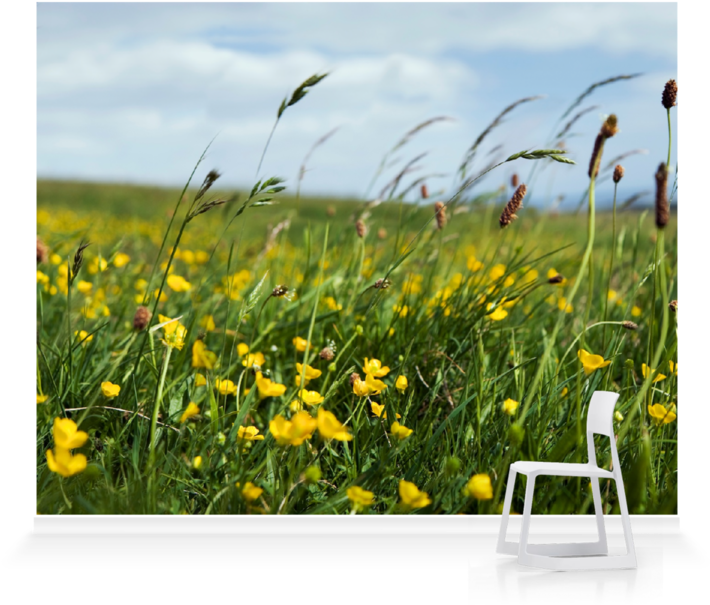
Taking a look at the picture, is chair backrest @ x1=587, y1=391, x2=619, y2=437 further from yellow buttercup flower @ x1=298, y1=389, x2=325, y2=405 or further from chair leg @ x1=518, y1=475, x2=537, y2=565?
yellow buttercup flower @ x1=298, y1=389, x2=325, y2=405

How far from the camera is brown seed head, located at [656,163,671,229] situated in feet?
4.88

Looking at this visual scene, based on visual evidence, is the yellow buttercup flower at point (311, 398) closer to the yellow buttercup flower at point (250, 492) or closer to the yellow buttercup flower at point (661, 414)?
the yellow buttercup flower at point (250, 492)

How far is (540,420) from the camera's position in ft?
5.56

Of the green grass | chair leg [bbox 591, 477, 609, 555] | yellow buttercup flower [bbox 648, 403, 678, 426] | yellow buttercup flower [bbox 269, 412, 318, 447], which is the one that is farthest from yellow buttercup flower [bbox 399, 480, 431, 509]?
yellow buttercup flower [bbox 648, 403, 678, 426]

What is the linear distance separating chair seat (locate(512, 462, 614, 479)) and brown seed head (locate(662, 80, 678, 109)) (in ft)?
3.07

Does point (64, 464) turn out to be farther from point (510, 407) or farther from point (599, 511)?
point (599, 511)

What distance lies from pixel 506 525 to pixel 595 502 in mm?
228

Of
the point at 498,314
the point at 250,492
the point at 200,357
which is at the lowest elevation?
the point at 250,492

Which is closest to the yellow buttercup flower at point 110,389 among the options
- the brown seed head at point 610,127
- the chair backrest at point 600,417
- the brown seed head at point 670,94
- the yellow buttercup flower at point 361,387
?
the yellow buttercup flower at point 361,387

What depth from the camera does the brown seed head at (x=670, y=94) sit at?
1652mm

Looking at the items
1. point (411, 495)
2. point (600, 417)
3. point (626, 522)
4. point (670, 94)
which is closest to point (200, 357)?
point (411, 495)

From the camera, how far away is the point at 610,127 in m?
1.51

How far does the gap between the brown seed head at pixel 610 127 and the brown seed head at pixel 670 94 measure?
0.82 ft

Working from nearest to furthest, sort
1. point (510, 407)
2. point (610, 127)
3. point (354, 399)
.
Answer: point (610, 127) < point (510, 407) < point (354, 399)
